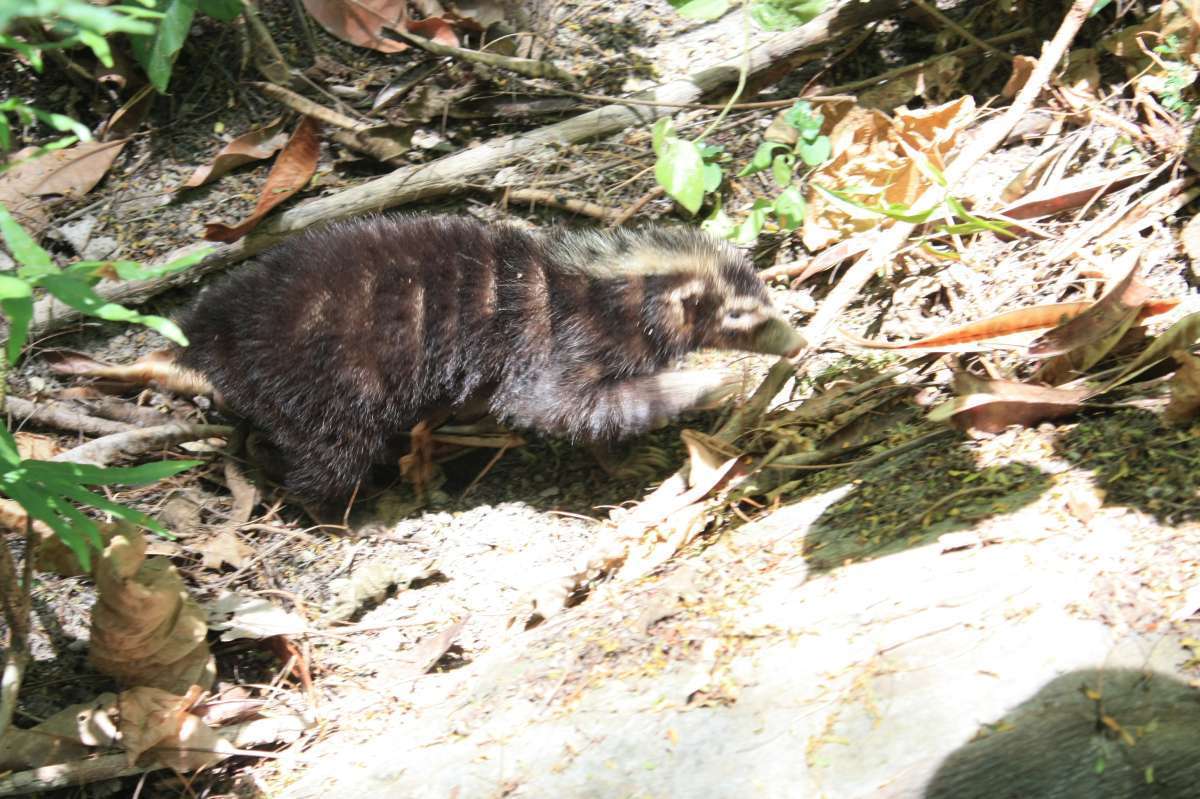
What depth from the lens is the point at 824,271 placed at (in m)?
4.93

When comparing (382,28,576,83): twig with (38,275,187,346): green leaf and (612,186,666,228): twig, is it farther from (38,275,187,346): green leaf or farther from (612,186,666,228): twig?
(38,275,187,346): green leaf

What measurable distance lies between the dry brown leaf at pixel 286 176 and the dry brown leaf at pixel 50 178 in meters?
0.74

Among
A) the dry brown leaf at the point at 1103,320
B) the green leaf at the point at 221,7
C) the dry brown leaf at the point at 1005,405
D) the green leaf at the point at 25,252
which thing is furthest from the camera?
the green leaf at the point at 221,7

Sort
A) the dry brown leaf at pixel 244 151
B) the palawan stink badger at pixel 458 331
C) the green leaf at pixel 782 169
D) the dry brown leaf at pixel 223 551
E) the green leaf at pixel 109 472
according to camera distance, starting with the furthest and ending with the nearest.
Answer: the dry brown leaf at pixel 244 151 < the green leaf at pixel 782 169 < the palawan stink badger at pixel 458 331 < the dry brown leaf at pixel 223 551 < the green leaf at pixel 109 472

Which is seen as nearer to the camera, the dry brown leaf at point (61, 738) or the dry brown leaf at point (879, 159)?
the dry brown leaf at point (61, 738)

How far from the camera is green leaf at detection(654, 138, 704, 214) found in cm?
436

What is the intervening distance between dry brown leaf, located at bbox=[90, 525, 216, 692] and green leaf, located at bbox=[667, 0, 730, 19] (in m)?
3.17

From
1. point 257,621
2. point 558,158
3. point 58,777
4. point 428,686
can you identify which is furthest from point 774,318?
point 58,777

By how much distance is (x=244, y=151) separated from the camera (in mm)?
5195

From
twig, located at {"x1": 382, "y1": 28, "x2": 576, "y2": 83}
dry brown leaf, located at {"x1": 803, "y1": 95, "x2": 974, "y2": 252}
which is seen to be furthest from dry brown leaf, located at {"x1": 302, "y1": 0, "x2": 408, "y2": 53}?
dry brown leaf, located at {"x1": 803, "y1": 95, "x2": 974, "y2": 252}

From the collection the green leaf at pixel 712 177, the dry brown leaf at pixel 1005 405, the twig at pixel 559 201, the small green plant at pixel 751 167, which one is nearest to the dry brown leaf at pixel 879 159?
the small green plant at pixel 751 167

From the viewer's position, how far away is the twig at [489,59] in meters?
5.29

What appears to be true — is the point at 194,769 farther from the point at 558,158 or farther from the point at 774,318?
the point at 558,158

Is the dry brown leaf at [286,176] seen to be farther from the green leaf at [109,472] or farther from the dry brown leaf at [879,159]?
the dry brown leaf at [879,159]
